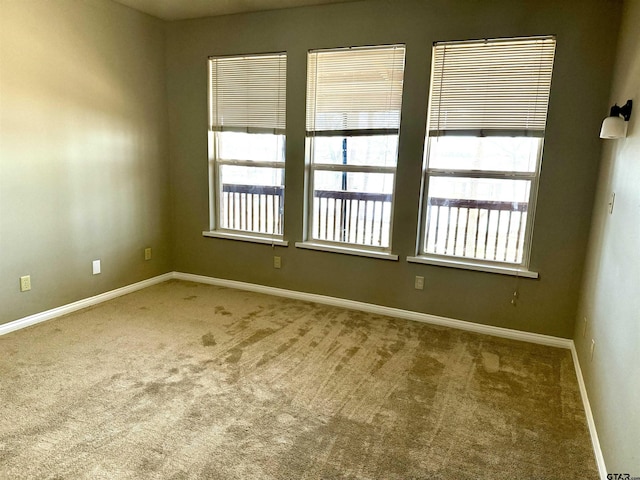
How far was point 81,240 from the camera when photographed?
3.59 meters

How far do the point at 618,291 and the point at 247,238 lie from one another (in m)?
3.04

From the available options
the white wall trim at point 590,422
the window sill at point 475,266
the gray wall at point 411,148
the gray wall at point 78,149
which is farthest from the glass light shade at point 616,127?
the gray wall at point 78,149

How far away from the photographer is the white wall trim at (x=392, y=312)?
325 centimetres

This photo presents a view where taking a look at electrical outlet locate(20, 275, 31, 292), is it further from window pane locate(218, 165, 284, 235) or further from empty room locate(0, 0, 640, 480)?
window pane locate(218, 165, 284, 235)

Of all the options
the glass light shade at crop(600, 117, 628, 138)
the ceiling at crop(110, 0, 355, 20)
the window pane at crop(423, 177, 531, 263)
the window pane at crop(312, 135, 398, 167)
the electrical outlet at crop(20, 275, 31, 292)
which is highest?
the ceiling at crop(110, 0, 355, 20)

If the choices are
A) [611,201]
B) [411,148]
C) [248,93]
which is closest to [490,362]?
[611,201]

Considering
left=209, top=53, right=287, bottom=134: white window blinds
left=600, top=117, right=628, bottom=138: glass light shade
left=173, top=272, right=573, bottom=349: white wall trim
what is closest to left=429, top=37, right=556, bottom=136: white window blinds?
left=600, top=117, right=628, bottom=138: glass light shade

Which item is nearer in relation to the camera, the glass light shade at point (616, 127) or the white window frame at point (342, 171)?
the glass light shade at point (616, 127)

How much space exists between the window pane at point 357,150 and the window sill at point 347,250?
2.48 ft

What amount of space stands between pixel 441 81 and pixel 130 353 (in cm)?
301

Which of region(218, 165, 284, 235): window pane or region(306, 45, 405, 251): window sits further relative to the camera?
region(218, 165, 284, 235): window pane

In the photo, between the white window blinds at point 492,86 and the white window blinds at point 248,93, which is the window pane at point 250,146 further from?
the white window blinds at point 492,86

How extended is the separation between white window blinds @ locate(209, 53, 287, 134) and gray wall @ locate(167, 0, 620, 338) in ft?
0.30

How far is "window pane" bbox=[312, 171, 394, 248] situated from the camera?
12.0 ft
